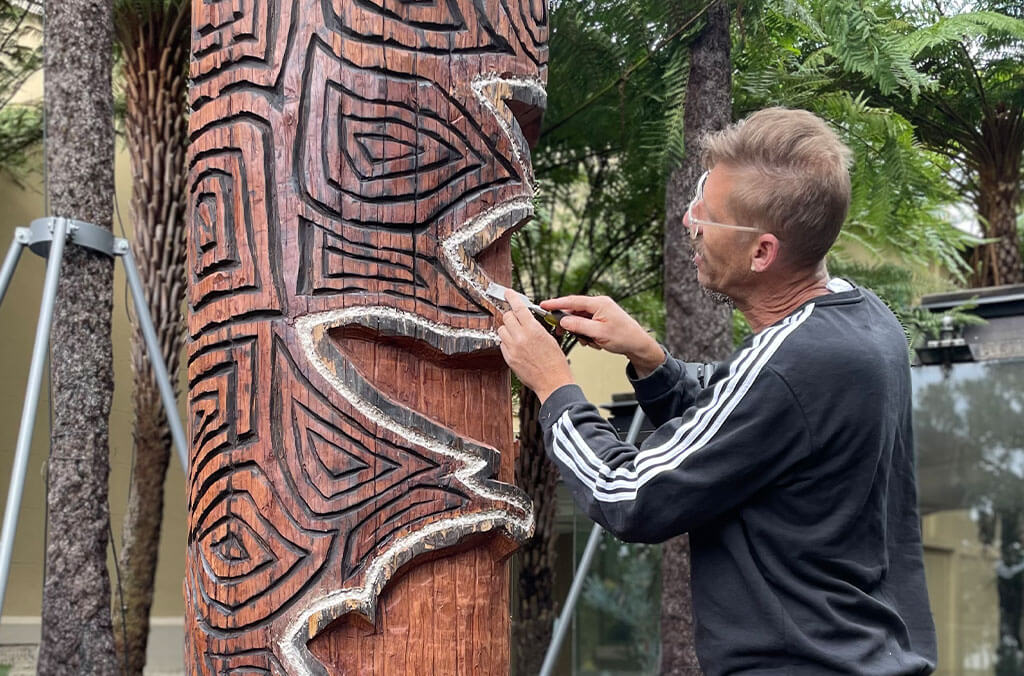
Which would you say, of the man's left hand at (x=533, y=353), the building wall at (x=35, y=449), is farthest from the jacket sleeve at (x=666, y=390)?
the building wall at (x=35, y=449)

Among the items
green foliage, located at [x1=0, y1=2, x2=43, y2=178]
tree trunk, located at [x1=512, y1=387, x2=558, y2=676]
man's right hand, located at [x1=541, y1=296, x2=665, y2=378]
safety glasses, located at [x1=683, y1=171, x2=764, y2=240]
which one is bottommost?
tree trunk, located at [x1=512, y1=387, x2=558, y2=676]

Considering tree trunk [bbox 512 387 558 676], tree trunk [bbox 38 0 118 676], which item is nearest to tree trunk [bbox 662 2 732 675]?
tree trunk [bbox 512 387 558 676]

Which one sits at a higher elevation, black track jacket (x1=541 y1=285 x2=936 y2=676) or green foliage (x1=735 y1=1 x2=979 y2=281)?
green foliage (x1=735 y1=1 x2=979 y2=281)

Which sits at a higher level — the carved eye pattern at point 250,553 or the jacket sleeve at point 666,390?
the jacket sleeve at point 666,390

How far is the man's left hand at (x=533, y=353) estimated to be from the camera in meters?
1.97

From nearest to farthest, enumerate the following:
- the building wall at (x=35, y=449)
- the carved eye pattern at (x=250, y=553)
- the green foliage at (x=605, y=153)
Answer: the carved eye pattern at (x=250, y=553)
the green foliage at (x=605, y=153)
the building wall at (x=35, y=449)

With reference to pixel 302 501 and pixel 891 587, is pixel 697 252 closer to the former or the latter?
pixel 891 587

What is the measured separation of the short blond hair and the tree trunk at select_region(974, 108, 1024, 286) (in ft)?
21.0

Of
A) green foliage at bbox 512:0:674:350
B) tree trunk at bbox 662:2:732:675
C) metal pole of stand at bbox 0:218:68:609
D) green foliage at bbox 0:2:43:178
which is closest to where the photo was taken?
metal pole of stand at bbox 0:218:68:609

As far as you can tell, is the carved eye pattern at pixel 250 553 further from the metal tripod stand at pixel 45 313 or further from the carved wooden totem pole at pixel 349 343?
the metal tripod stand at pixel 45 313

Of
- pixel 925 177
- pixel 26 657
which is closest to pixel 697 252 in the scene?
pixel 925 177

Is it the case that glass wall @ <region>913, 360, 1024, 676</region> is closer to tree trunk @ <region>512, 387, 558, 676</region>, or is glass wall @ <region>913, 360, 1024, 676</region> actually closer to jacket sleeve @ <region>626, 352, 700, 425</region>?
tree trunk @ <region>512, 387, 558, 676</region>

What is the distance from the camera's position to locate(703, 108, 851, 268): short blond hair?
183 cm

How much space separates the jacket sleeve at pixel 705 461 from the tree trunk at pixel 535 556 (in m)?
4.57
